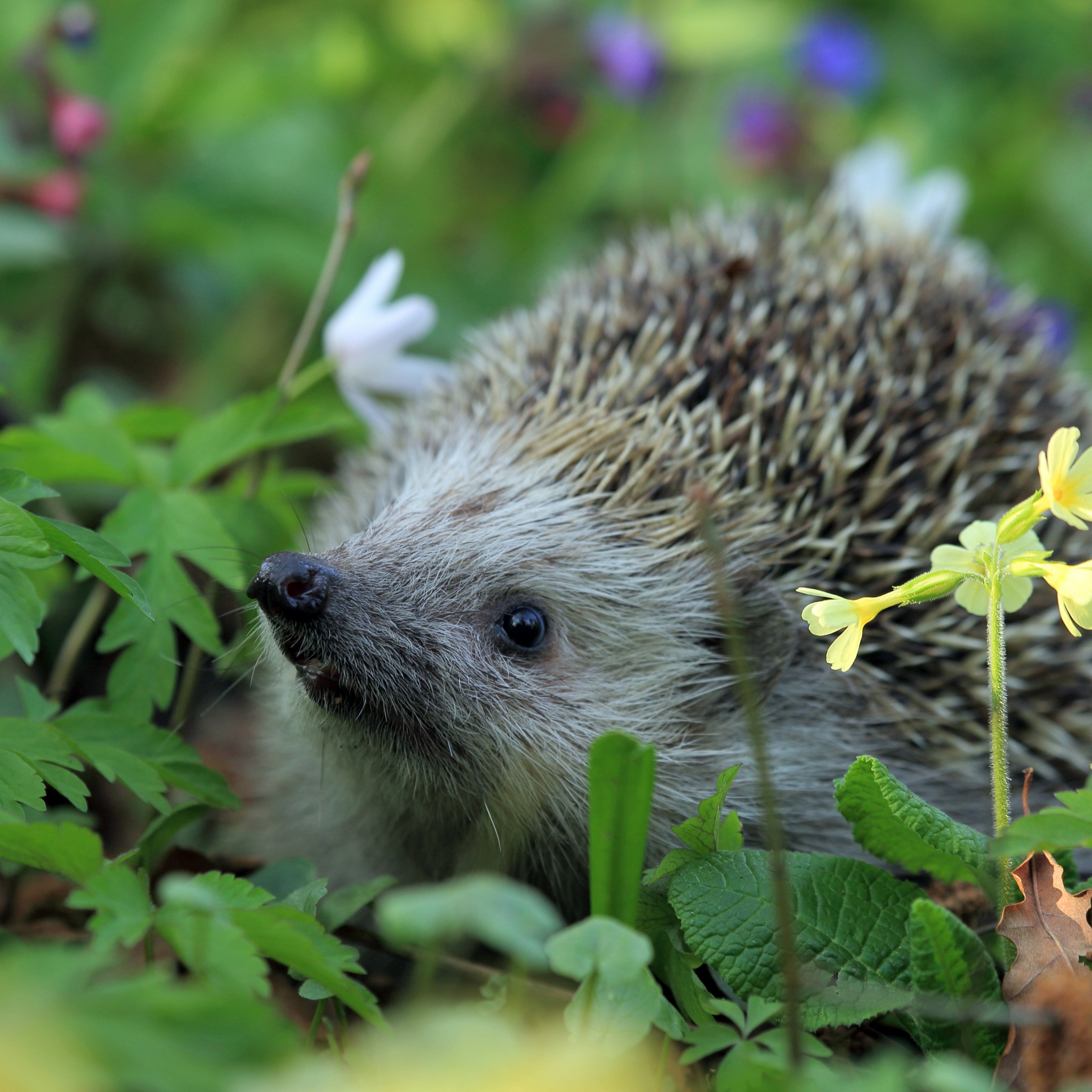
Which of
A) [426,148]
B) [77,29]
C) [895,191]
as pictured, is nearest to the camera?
[77,29]

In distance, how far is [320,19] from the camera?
393cm

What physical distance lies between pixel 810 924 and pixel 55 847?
32.1 inches

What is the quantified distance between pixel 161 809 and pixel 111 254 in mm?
1975

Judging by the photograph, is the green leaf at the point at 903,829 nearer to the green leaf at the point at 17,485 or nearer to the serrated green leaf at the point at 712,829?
the serrated green leaf at the point at 712,829

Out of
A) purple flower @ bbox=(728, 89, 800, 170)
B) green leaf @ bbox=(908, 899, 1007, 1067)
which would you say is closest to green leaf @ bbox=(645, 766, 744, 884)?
green leaf @ bbox=(908, 899, 1007, 1067)

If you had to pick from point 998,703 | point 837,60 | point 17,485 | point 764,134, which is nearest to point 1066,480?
point 998,703

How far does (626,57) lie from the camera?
357 centimetres

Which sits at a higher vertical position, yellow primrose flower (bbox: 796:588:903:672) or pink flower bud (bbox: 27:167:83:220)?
pink flower bud (bbox: 27:167:83:220)

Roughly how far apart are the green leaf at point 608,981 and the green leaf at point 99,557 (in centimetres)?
63

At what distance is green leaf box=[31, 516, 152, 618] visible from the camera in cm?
134

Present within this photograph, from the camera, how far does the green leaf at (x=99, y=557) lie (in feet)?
4.41

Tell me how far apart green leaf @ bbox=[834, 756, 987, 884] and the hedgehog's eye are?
535mm

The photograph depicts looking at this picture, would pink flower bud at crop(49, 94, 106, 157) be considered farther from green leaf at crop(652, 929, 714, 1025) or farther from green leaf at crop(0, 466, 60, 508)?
green leaf at crop(652, 929, 714, 1025)

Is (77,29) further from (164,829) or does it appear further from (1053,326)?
(1053,326)
